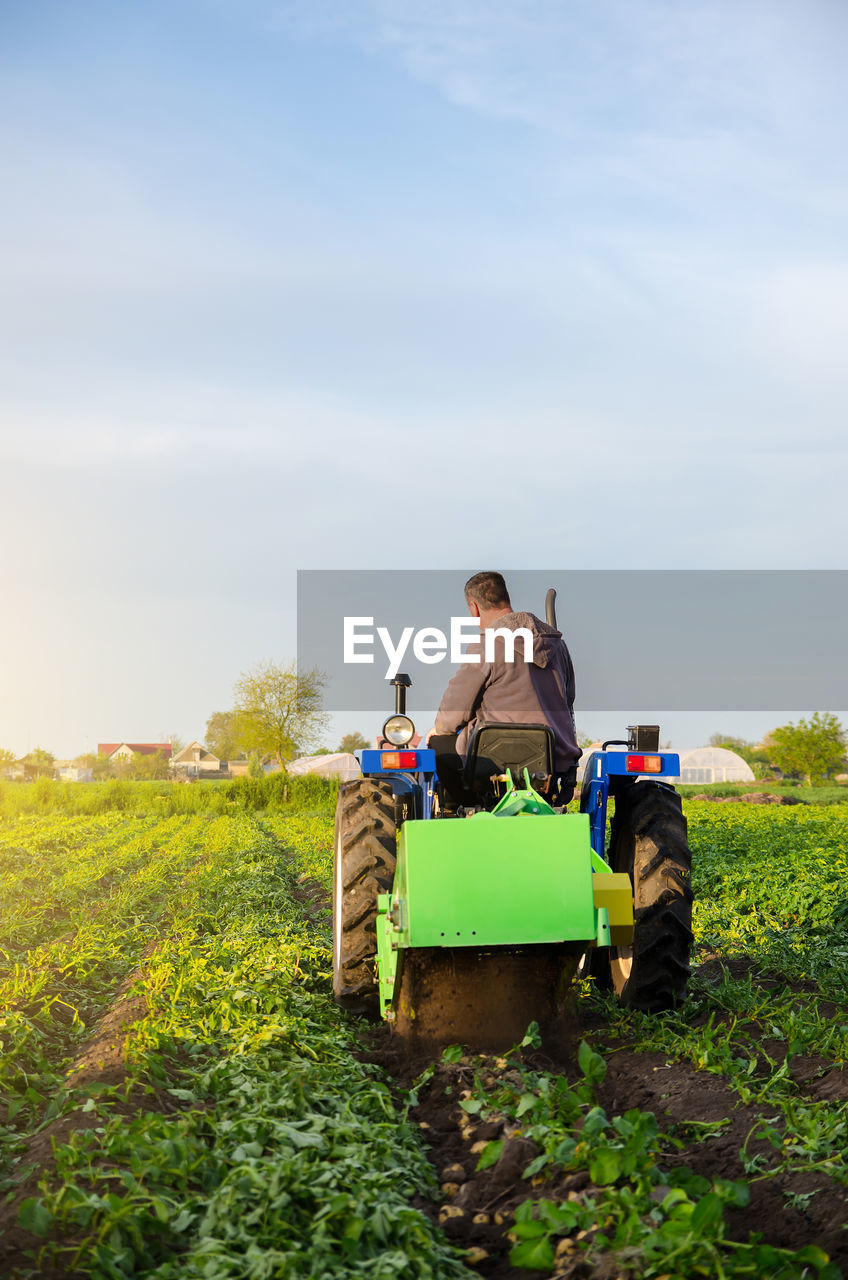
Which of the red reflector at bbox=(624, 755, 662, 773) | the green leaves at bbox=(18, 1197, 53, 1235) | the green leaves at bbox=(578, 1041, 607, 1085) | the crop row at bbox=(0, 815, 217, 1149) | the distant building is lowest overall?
the distant building

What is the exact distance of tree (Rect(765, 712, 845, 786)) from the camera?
70.4 metres

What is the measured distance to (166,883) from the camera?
A: 44.3 feet

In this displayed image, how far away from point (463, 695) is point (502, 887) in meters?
1.50

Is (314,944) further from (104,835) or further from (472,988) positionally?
(104,835)

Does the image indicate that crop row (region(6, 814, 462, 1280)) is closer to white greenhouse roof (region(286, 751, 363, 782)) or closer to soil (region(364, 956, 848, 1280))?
soil (region(364, 956, 848, 1280))

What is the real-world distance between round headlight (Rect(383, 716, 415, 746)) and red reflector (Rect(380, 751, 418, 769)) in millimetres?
61

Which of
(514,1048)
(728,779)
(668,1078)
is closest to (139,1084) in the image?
(514,1048)

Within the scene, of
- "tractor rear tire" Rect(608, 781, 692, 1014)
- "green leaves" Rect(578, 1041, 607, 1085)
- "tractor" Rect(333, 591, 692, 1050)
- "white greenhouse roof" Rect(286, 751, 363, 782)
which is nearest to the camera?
"green leaves" Rect(578, 1041, 607, 1085)

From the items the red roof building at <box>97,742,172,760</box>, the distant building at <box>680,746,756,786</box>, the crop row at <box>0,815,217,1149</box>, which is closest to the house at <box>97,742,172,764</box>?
the red roof building at <box>97,742,172,760</box>

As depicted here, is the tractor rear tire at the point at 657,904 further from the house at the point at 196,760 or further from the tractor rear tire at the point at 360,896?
the house at the point at 196,760

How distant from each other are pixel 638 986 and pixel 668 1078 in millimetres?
737

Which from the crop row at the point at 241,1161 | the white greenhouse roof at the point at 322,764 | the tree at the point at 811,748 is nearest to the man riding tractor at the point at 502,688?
the crop row at the point at 241,1161

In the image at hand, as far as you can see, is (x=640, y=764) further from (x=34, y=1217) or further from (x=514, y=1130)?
(x=34, y=1217)

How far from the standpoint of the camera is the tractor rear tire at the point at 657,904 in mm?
5371
